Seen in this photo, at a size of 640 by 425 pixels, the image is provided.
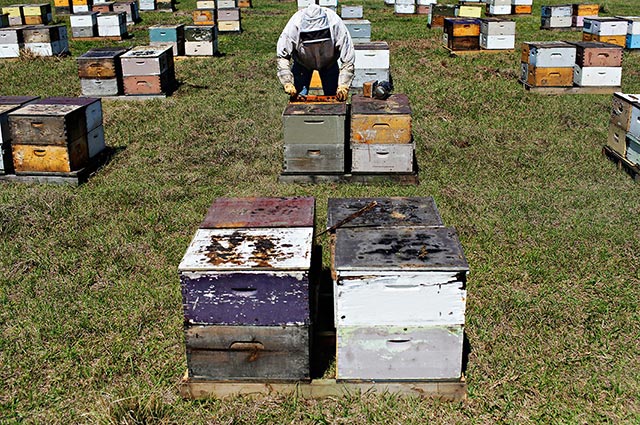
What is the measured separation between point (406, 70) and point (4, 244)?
814 centimetres

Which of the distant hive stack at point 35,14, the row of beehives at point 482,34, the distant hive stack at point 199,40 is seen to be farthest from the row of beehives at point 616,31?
the distant hive stack at point 35,14

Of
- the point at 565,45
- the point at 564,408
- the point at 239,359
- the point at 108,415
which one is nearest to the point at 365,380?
the point at 239,359

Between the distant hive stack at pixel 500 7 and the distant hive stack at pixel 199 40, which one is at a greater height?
the distant hive stack at pixel 500 7

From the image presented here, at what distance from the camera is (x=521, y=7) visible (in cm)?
1986

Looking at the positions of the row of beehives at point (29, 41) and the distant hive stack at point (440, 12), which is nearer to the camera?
the row of beehives at point (29, 41)

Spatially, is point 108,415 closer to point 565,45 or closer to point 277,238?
point 277,238

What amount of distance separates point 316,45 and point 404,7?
51.0 ft

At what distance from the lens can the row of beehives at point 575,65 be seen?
376 inches

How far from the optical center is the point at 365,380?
3.05 m

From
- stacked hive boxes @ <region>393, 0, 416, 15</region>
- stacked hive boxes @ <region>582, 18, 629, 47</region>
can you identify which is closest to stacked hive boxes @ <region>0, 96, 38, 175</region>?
stacked hive boxes @ <region>582, 18, 629, 47</region>

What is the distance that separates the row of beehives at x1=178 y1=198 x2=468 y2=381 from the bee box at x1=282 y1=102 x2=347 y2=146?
2.94 m

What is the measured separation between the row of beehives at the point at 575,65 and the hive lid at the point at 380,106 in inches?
160

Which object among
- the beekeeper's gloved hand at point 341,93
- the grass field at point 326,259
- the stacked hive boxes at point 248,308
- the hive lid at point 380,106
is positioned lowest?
the grass field at point 326,259

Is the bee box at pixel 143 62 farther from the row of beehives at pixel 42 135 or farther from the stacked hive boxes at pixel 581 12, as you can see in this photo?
the stacked hive boxes at pixel 581 12
